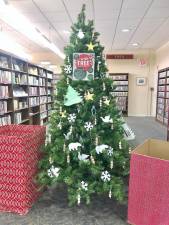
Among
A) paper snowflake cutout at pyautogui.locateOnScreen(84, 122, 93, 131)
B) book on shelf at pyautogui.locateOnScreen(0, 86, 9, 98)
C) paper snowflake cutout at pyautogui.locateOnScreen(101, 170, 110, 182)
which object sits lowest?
paper snowflake cutout at pyautogui.locateOnScreen(101, 170, 110, 182)

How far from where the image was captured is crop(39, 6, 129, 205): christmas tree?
6.67 feet

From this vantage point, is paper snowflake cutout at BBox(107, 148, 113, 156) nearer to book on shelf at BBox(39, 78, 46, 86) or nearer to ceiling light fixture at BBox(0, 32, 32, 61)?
ceiling light fixture at BBox(0, 32, 32, 61)

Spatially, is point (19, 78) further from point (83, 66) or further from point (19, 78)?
point (83, 66)

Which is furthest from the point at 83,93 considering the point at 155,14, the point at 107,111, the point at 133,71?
the point at 133,71

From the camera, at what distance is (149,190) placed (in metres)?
1.68

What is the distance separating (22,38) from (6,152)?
237 inches

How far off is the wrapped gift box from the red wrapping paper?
96cm

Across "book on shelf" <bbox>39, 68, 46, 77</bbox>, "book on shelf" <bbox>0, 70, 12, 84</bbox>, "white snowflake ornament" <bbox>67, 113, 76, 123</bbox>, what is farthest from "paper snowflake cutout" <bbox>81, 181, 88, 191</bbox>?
"book on shelf" <bbox>39, 68, 46, 77</bbox>

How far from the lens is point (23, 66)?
19.2 feet

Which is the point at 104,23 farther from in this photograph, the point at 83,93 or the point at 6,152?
the point at 6,152

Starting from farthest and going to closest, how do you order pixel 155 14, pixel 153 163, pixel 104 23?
pixel 104 23 < pixel 155 14 < pixel 153 163

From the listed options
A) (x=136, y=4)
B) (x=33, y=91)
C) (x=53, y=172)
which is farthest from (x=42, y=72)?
(x=53, y=172)

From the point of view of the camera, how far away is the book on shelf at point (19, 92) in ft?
16.8

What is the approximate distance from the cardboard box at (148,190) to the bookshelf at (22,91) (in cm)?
211
